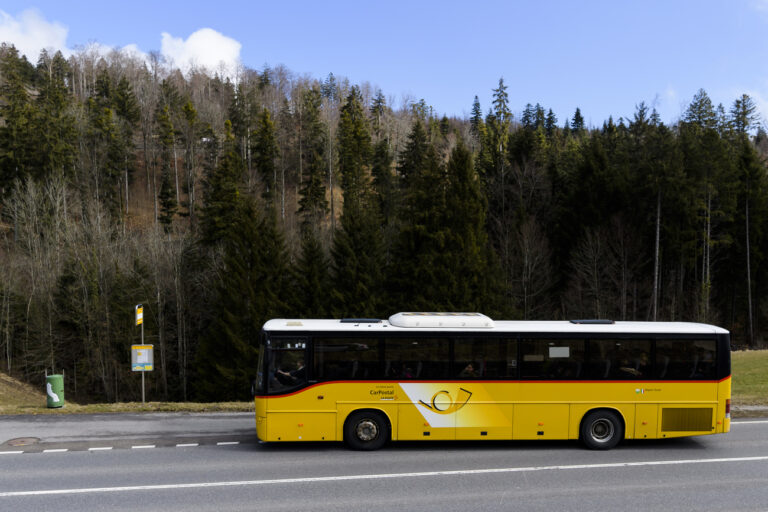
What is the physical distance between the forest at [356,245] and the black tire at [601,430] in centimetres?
2283

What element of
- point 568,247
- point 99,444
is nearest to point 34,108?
point 568,247

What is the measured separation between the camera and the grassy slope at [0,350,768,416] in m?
17.6

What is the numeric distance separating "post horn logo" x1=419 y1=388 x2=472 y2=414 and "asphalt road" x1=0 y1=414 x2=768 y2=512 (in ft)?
3.15

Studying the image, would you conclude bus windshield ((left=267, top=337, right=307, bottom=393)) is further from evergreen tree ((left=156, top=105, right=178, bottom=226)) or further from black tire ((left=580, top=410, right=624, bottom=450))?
evergreen tree ((left=156, top=105, right=178, bottom=226))

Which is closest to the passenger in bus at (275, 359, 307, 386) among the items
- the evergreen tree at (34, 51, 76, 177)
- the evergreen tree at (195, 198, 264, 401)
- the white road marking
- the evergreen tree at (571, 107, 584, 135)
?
the white road marking

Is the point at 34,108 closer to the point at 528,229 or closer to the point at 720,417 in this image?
the point at 528,229

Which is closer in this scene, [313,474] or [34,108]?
[313,474]

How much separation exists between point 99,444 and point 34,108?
64747 mm

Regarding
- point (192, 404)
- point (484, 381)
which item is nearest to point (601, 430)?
point (484, 381)

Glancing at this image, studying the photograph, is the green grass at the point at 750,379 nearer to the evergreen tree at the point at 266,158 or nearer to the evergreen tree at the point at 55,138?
the evergreen tree at the point at 266,158

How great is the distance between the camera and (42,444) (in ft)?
44.4

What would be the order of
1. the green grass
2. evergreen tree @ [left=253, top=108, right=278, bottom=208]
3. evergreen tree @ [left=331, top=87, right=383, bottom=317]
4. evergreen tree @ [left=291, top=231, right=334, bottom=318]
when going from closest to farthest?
the green grass
evergreen tree @ [left=331, top=87, right=383, bottom=317]
evergreen tree @ [left=291, top=231, right=334, bottom=318]
evergreen tree @ [left=253, top=108, right=278, bottom=208]

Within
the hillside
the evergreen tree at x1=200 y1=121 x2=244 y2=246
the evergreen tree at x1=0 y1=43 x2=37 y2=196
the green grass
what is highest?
the evergreen tree at x1=0 y1=43 x2=37 y2=196

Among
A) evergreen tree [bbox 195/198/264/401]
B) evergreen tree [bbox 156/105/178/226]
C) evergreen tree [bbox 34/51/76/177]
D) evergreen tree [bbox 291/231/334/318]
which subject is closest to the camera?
evergreen tree [bbox 195/198/264/401]
